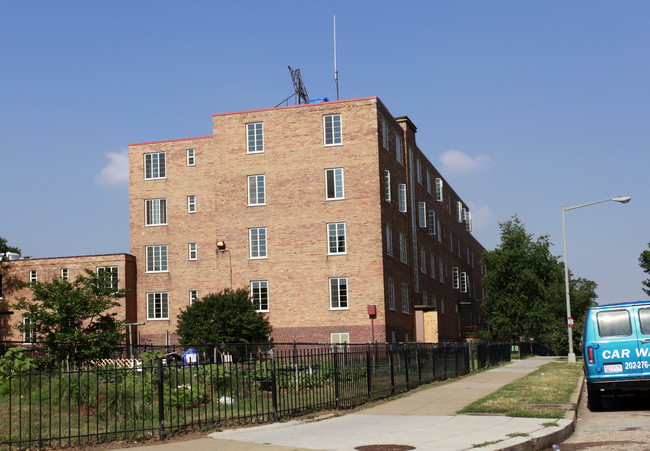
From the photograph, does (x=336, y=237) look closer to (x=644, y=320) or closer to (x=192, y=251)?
(x=192, y=251)

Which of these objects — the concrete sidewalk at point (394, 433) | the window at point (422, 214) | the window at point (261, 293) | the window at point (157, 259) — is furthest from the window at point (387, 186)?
the concrete sidewalk at point (394, 433)

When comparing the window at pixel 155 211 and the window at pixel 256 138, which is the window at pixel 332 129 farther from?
the window at pixel 155 211

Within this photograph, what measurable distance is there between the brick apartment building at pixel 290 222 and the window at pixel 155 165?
7 cm

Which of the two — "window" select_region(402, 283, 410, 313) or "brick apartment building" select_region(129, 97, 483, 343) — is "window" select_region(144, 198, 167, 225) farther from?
"window" select_region(402, 283, 410, 313)

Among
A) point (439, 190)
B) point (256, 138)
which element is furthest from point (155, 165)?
point (439, 190)

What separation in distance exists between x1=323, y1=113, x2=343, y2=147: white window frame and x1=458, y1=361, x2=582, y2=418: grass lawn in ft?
74.8

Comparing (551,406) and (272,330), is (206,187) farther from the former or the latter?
(551,406)

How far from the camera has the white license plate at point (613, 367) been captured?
1586cm

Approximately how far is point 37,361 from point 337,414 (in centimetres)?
923

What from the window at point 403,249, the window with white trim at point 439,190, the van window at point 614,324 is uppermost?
the window with white trim at point 439,190

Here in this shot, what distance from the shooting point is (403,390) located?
20.9 meters

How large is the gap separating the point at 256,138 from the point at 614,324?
31967 mm

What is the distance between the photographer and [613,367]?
1590 centimetres

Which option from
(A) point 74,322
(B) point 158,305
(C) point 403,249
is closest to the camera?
(A) point 74,322
